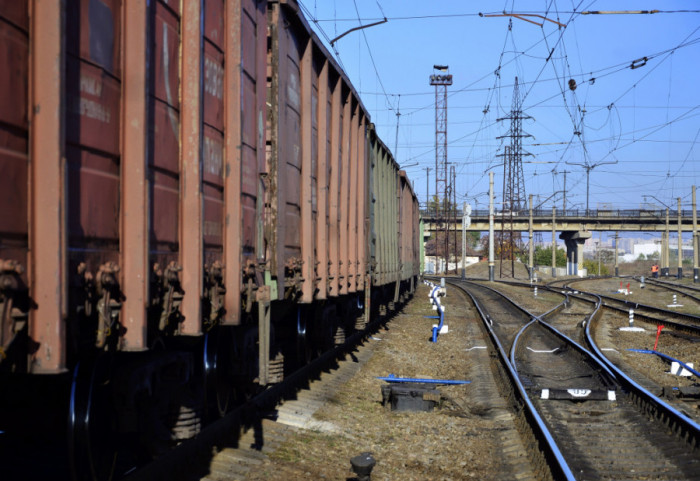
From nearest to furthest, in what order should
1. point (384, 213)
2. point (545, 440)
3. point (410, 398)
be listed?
1. point (545, 440)
2. point (410, 398)
3. point (384, 213)

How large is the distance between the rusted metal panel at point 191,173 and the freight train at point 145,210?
0.04 ft

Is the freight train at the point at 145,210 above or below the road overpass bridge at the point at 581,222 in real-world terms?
below

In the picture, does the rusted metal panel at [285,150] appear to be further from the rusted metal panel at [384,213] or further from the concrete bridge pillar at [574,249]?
the concrete bridge pillar at [574,249]

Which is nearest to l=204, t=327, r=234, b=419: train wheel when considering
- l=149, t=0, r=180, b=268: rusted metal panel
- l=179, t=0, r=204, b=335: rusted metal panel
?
l=179, t=0, r=204, b=335: rusted metal panel

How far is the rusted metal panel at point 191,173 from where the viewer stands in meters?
5.32

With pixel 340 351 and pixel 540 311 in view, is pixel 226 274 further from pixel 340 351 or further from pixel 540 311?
pixel 540 311

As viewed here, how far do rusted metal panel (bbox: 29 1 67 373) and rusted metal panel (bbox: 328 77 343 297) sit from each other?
734 cm

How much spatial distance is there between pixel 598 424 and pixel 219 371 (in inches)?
207

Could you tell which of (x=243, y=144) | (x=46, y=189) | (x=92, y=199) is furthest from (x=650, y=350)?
(x=46, y=189)

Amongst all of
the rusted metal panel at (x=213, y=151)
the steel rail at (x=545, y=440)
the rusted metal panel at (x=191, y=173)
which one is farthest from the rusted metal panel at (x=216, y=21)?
the steel rail at (x=545, y=440)

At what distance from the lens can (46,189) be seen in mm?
3486

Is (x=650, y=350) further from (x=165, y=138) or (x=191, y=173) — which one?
(x=165, y=138)

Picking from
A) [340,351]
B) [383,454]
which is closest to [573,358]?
[340,351]

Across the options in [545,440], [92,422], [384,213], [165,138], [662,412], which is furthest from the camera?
[384,213]
